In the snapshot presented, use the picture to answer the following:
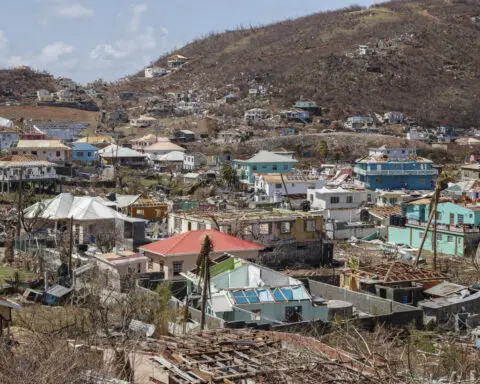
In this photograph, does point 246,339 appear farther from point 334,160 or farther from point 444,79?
point 444,79

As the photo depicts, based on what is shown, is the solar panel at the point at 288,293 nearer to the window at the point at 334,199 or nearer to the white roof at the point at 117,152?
the window at the point at 334,199

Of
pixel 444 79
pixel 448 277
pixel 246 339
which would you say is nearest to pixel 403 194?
pixel 448 277

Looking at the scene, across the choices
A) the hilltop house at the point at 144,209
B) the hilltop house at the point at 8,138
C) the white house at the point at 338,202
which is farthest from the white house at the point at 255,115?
the hilltop house at the point at 144,209

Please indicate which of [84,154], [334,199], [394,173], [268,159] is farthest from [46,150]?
[334,199]

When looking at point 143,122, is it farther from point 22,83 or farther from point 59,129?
point 22,83

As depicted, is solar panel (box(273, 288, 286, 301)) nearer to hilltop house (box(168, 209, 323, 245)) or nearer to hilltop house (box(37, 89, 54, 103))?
hilltop house (box(168, 209, 323, 245))
